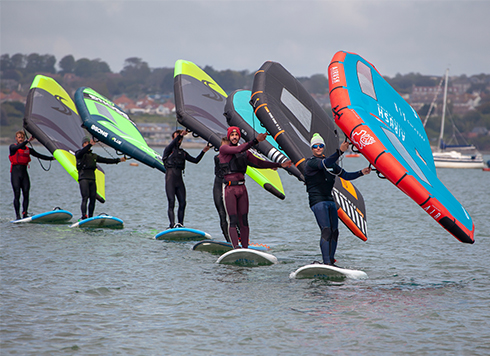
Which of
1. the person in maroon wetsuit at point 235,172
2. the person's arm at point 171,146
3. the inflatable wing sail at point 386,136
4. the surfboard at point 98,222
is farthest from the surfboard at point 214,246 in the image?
the inflatable wing sail at point 386,136

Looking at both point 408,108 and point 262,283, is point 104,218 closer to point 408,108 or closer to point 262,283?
point 262,283

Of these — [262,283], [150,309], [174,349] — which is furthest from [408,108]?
[174,349]

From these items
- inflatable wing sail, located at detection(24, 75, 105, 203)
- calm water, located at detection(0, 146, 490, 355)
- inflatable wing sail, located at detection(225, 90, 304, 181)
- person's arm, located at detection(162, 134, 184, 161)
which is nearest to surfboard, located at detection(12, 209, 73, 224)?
inflatable wing sail, located at detection(24, 75, 105, 203)

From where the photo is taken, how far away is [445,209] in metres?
7.47

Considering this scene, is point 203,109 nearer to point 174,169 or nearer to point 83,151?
point 174,169

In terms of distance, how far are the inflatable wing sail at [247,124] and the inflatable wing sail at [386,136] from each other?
6.02ft

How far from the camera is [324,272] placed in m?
8.33

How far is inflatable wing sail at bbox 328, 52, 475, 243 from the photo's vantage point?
7383 millimetres

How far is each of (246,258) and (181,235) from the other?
3.19m

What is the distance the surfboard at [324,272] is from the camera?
8.25 meters

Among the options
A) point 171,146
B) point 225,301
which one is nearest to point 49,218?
point 171,146

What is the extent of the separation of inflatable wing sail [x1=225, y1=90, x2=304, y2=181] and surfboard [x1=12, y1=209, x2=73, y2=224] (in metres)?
5.60

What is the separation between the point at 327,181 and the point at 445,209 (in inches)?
65.0

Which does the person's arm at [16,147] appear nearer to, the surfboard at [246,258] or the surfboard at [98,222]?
the surfboard at [98,222]
